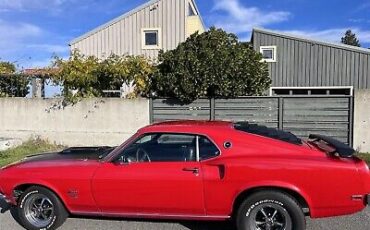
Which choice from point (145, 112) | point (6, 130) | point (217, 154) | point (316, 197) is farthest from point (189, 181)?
point (6, 130)

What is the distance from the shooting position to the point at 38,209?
4965mm

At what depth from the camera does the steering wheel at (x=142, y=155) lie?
4641 millimetres

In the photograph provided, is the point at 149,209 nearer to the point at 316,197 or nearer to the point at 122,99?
the point at 316,197

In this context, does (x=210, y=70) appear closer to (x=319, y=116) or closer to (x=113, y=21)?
(x=319, y=116)

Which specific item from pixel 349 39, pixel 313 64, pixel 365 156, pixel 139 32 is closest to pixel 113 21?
pixel 139 32

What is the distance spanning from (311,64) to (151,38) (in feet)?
27.3

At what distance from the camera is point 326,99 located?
10102 millimetres

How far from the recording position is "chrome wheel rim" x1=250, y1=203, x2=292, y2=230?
167 inches

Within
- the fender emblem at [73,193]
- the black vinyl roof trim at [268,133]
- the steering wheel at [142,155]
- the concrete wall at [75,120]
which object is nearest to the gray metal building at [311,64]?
the concrete wall at [75,120]

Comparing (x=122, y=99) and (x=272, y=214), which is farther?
(x=122, y=99)

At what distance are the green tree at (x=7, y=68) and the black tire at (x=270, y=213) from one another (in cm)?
1110

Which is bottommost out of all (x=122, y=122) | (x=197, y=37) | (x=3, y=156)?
(x=3, y=156)

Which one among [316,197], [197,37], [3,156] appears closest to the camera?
[316,197]

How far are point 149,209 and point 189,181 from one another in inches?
24.5
